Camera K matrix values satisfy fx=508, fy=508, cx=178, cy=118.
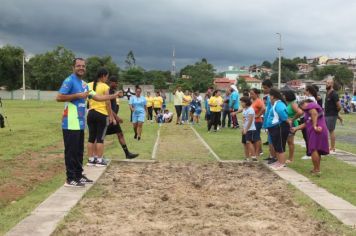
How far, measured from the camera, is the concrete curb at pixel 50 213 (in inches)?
215

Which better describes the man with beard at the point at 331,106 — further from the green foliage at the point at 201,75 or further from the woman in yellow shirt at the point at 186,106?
the green foliage at the point at 201,75

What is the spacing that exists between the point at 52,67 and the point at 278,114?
90.1 m

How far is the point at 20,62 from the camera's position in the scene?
92.6 meters

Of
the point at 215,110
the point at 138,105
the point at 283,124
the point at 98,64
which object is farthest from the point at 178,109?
the point at 98,64

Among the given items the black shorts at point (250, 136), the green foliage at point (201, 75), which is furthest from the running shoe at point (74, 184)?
the green foliage at point (201, 75)

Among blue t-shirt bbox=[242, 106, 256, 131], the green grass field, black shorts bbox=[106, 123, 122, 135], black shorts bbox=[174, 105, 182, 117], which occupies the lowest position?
the green grass field

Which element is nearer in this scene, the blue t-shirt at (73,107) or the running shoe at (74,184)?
the blue t-shirt at (73,107)

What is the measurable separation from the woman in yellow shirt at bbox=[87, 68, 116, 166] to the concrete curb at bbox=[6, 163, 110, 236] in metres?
2.08

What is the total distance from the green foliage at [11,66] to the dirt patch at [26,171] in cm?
8347

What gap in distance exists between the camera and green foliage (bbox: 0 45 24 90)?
91438 mm

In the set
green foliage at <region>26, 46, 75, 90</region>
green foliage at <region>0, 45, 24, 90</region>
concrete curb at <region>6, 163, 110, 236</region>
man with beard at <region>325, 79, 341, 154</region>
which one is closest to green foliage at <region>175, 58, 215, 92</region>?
green foliage at <region>26, 46, 75, 90</region>

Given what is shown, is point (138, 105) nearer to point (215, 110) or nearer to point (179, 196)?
point (215, 110)

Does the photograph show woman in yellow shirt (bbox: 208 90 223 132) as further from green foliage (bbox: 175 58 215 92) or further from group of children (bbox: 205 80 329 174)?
green foliage (bbox: 175 58 215 92)

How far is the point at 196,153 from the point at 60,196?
616 cm
